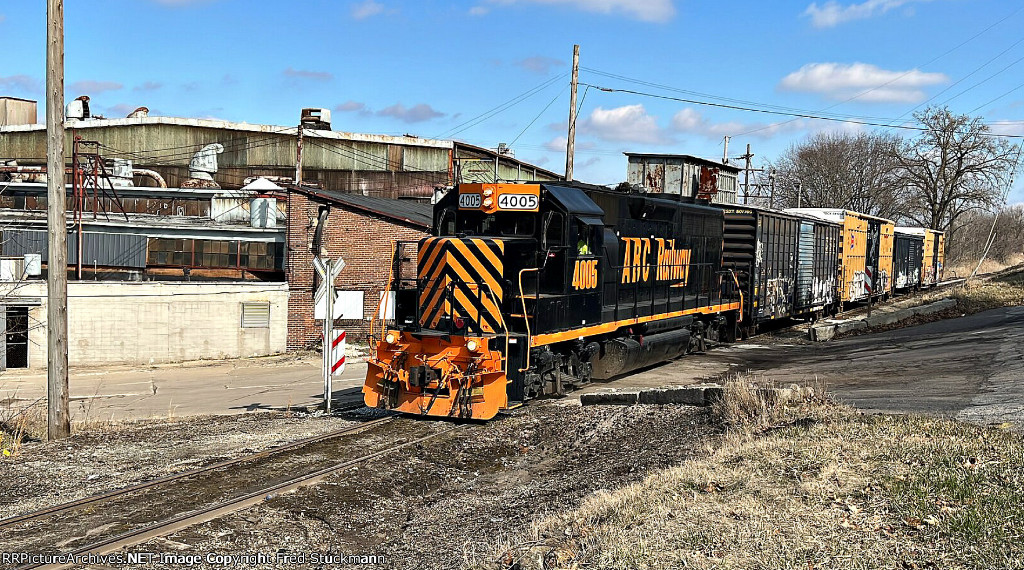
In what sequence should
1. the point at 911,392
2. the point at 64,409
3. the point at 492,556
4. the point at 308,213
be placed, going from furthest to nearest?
the point at 308,213 → the point at 911,392 → the point at 64,409 → the point at 492,556

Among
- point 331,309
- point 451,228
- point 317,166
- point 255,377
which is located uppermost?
point 317,166

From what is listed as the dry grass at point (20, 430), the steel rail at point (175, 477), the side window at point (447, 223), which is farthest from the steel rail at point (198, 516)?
the side window at point (447, 223)

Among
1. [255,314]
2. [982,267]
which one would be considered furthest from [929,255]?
[255,314]

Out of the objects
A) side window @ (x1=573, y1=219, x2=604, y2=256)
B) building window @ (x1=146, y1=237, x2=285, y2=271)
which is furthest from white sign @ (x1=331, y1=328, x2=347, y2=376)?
building window @ (x1=146, y1=237, x2=285, y2=271)

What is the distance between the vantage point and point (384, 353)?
39.8 feet

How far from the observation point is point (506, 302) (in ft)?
39.9

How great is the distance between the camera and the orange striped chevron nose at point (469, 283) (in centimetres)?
1212

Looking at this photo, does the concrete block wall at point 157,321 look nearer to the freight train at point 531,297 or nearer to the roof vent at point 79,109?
the freight train at point 531,297

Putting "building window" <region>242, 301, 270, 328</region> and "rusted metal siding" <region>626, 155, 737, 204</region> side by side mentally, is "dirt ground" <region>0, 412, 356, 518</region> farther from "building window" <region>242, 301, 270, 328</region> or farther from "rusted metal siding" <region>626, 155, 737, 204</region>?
"rusted metal siding" <region>626, 155, 737, 204</region>

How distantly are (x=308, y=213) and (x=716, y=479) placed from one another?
21175 mm

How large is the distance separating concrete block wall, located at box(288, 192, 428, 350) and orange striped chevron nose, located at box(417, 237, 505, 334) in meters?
14.8

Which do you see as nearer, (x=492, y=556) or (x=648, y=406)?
(x=492, y=556)

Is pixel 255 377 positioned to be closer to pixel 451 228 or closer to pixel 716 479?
→ pixel 451 228

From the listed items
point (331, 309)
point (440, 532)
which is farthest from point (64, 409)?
point (440, 532)
